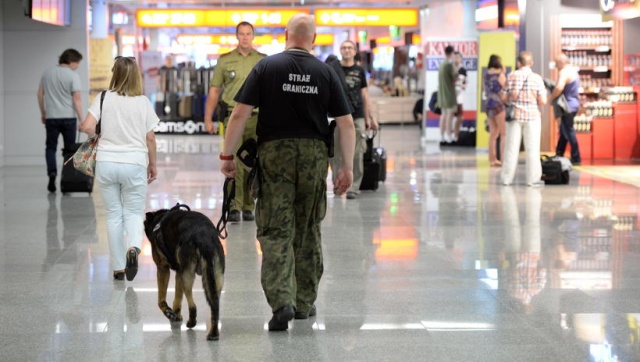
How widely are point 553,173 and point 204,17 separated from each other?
1360 cm

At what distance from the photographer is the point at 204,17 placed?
25609 mm

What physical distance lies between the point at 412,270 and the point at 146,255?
2077 mm

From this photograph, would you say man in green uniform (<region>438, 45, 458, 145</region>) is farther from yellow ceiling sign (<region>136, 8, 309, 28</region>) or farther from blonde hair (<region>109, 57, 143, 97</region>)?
blonde hair (<region>109, 57, 143, 97</region>)

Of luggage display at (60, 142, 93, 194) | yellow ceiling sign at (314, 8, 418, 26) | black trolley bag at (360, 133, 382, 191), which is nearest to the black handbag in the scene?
black trolley bag at (360, 133, 382, 191)

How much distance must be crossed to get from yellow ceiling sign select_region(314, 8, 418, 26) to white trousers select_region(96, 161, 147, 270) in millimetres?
19229

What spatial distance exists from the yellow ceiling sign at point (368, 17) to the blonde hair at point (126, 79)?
19221mm

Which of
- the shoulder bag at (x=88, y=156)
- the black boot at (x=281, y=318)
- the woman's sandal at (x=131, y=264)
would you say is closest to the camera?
the black boot at (x=281, y=318)

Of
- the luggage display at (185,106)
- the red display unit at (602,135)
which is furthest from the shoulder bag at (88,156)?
the luggage display at (185,106)

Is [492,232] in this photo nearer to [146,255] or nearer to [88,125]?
[146,255]

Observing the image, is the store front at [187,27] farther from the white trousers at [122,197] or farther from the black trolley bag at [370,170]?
the white trousers at [122,197]

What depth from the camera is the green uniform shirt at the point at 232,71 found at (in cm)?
974

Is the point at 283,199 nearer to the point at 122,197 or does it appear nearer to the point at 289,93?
the point at 289,93

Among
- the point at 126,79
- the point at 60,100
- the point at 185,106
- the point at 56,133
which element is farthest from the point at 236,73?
the point at 185,106

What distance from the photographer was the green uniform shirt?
974 cm
